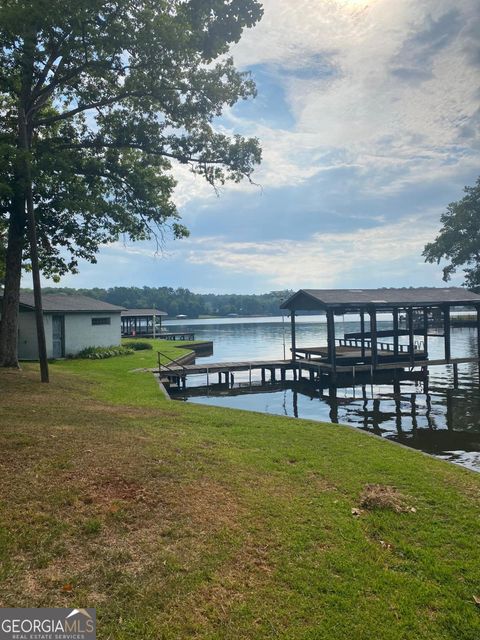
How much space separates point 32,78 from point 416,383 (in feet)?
83.5

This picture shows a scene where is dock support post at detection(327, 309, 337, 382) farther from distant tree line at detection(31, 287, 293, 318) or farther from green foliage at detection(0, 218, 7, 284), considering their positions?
distant tree line at detection(31, 287, 293, 318)

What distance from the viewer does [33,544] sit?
4.97m

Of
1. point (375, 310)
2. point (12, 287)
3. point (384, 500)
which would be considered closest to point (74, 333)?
point (12, 287)

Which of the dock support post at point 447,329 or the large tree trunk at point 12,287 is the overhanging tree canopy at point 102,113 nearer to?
the large tree trunk at point 12,287

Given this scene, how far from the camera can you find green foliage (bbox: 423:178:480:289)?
6856 centimetres

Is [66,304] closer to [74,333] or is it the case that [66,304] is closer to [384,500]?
[74,333]

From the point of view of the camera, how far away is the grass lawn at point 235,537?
13.4 ft

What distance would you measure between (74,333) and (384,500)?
2623 centimetres

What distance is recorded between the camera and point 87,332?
30375mm

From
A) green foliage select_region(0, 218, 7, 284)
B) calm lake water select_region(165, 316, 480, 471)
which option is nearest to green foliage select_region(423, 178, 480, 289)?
calm lake water select_region(165, 316, 480, 471)

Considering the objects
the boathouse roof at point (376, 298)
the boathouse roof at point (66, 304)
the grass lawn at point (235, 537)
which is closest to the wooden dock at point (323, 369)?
the boathouse roof at point (376, 298)

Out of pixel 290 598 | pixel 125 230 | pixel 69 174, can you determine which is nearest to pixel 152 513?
pixel 290 598

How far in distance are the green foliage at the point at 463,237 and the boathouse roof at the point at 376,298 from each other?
1743 inches

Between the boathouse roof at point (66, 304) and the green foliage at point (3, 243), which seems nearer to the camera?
the green foliage at point (3, 243)
